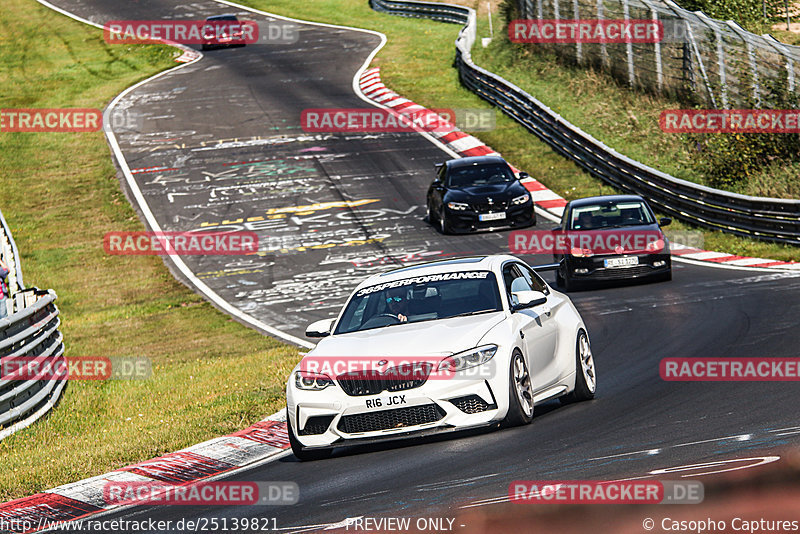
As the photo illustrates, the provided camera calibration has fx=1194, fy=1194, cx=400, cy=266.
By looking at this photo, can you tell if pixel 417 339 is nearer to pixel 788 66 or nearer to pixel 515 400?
pixel 515 400

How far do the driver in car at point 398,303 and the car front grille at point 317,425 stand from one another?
4.30ft

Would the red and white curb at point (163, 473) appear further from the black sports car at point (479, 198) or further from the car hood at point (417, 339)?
the black sports car at point (479, 198)

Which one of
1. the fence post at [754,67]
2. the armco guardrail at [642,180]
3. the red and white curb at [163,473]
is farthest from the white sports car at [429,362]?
the fence post at [754,67]

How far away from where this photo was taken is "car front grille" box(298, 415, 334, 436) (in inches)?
379

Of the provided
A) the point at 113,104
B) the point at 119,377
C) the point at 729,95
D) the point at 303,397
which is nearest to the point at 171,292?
the point at 119,377

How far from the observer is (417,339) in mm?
9812

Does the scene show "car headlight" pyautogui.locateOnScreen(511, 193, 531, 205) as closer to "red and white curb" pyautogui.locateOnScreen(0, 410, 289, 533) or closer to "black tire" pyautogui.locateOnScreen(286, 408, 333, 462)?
"red and white curb" pyautogui.locateOnScreen(0, 410, 289, 533)

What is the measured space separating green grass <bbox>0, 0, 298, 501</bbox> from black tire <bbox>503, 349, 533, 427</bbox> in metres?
Result: 3.53

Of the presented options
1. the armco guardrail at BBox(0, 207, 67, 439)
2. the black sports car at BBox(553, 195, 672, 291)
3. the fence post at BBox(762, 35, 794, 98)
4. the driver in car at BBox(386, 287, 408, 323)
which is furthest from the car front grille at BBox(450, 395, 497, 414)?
the fence post at BBox(762, 35, 794, 98)

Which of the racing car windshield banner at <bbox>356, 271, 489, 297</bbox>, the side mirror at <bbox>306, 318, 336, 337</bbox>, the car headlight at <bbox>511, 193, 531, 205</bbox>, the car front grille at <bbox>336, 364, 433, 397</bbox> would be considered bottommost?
the car headlight at <bbox>511, 193, 531, 205</bbox>

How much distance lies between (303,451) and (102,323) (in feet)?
44.9

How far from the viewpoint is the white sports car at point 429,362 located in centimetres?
948

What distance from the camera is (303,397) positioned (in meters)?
9.73

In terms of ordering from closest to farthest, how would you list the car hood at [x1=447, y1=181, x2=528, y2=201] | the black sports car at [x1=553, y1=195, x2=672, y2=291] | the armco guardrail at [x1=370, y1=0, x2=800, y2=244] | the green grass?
the green grass
the black sports car at [x1=553, y1=195, x2=672, y2=291]
the armco guardrail at [x1=370, y1=0, x2=800, y2=244]
the car hood at [x1=447, y1=181, x2=528, y2=201]
